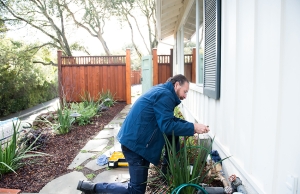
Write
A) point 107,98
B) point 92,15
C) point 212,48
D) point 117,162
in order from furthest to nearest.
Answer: point 92,15, point 107,98, point 117,162, point 212,48

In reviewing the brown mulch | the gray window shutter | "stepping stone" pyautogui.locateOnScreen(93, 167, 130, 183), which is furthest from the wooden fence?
the gray window shutter

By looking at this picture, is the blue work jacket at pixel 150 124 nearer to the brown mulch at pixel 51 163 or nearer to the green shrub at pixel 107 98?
the brown mulch at pixel 51 163

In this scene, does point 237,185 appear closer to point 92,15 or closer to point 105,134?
point 105,134

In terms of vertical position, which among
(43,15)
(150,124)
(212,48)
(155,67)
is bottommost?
(150,124)

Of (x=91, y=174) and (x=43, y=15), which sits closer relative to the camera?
(x=91, y=174)

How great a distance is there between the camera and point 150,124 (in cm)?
200

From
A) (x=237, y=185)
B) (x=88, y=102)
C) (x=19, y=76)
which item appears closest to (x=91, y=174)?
(x=237, y=185)

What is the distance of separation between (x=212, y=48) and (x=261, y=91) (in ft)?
3.92

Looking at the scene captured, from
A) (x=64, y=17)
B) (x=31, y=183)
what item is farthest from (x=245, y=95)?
(x=64, y=17)

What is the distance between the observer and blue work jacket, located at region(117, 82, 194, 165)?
1.91 m

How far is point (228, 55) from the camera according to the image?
195 cm

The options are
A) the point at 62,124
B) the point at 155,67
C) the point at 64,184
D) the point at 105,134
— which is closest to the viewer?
the point at 64,184

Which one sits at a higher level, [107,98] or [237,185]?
[107,98]

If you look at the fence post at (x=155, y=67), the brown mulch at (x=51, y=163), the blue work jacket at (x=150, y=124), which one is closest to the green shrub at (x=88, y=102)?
the brown mulch at (x=51, y=163)
